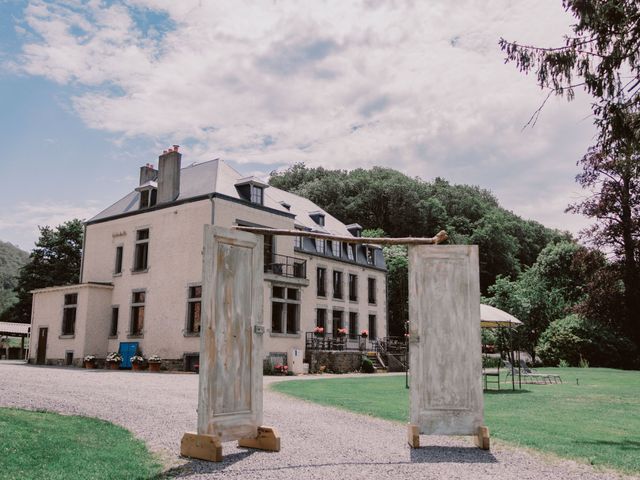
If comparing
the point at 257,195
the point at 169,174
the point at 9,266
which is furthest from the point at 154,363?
the point at 9,266

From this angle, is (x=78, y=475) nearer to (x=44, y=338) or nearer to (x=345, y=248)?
(x=44, y=338)

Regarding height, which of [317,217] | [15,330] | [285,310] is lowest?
[15,330]

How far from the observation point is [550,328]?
106 feet

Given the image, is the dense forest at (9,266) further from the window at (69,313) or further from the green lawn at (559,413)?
the green lawn at (559,413)

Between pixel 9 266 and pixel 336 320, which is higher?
pixel 9 266

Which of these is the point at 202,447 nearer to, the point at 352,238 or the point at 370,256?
the point at 352,238

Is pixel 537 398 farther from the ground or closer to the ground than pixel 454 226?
closer to the ground

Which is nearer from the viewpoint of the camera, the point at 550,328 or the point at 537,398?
the point at 537,398

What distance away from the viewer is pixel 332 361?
2839 centimetres

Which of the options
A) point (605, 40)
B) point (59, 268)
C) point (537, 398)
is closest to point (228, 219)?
point (537, 398)

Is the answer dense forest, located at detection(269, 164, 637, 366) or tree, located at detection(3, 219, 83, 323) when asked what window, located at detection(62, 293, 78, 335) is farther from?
dense forest, located at detection(269, 164, 637, 366)

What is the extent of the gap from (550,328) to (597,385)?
48.5 ft

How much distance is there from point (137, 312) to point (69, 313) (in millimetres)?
3533

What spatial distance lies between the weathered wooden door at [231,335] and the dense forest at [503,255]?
86.6ft
